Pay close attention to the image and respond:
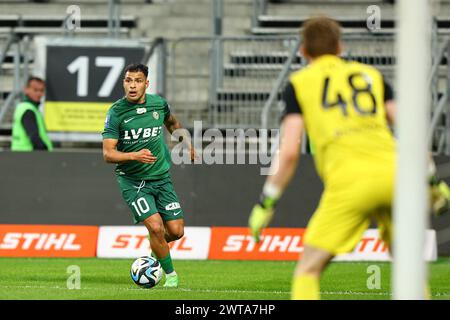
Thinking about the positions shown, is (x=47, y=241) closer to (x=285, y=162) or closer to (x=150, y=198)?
(x=150, y=198)

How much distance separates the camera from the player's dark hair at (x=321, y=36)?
339 inches

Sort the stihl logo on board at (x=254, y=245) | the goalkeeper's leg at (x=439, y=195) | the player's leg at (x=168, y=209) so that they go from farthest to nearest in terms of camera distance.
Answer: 1. the stihl logo on board at (x=254, y=245)
2. the player's leg at (x=168, y=209)
3. the goalkeeper's leg at (x=439, y=195)

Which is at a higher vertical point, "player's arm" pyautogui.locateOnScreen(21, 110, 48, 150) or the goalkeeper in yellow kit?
the goalkeeper in yellow kit

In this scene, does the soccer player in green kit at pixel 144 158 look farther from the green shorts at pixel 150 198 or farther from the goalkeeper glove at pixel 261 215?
the goalkeeper glove at pixel 261 215

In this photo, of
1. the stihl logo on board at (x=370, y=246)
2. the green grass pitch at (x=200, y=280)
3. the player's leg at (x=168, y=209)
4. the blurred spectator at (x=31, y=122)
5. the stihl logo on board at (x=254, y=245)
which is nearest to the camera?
the green grass pitch at (x=200, y=280)

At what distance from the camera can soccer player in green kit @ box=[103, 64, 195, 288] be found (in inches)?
524

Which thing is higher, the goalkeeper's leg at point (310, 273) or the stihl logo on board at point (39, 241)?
→ the goalkeeper's leg at point (310, 273)

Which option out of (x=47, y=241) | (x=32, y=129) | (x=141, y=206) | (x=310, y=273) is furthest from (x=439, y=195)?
(x=32, y=129)

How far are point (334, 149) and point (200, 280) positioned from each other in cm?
635

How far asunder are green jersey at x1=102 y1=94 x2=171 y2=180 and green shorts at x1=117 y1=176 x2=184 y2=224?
0.21ft

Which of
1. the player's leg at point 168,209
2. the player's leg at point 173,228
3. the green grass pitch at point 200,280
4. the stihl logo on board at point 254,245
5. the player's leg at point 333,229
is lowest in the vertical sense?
the stihl logo on board at point 254,245

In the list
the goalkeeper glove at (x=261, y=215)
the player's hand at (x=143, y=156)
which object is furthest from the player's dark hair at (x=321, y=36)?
the player's hand at (x=143, y=156)

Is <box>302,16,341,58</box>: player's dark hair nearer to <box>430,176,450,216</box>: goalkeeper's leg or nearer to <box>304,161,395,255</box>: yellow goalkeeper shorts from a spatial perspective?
<box>304,161,395,255</box>: yellow goalkeeper shorts

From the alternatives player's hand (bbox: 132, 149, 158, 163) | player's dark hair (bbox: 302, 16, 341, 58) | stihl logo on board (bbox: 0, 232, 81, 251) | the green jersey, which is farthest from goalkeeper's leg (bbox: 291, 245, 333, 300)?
stihl logo on board (bbox: 0, 232, 81, 251)
